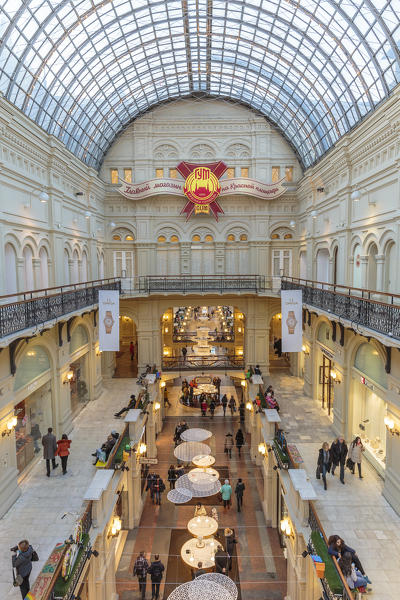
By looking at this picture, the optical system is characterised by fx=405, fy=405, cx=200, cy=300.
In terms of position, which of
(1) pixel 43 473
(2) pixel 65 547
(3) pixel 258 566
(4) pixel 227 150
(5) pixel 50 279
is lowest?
(3) pixel 258 566

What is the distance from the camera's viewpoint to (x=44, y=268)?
17203 mm

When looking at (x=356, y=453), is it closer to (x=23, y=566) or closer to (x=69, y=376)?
(x=23, y=566)

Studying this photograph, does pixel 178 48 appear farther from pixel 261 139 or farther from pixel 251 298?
pixel 251 298

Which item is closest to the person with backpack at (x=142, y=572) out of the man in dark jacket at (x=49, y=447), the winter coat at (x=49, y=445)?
the man in dark jacket at (x=49, y=447)

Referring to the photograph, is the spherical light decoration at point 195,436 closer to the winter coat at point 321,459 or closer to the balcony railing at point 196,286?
the winter coat at point 321,459

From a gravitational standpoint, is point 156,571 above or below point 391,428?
below

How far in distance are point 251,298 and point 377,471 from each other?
49.7ft

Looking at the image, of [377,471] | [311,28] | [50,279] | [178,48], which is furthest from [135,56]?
[377,471]

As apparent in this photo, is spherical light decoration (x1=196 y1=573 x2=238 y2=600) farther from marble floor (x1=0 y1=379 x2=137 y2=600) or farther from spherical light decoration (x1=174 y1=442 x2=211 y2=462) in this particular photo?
spherical light decoration (x1=174 y1=442 x2=211 y2=462)

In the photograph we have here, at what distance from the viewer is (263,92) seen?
25859mm

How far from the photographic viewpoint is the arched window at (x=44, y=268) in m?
16.9

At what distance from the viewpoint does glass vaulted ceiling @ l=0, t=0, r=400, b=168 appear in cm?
1527

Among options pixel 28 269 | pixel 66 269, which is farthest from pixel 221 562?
pixel 66 269

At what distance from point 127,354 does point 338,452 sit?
2237 cm
